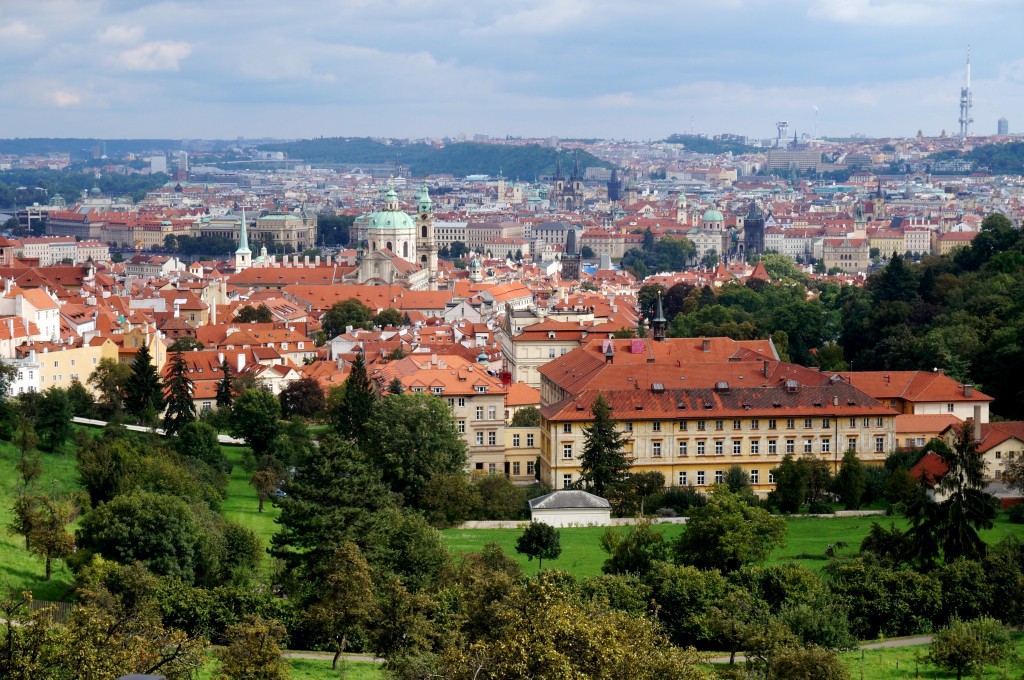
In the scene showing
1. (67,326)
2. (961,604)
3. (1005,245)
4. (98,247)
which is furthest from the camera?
(98,247)

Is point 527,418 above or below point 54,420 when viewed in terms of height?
below

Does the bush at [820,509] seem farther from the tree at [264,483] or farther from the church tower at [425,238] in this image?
the church tower at [425,238]

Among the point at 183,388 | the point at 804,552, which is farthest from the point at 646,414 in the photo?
the point at 183,388

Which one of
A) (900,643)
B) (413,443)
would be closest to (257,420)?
(413,443)

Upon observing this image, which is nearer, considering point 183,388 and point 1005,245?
point 183,388

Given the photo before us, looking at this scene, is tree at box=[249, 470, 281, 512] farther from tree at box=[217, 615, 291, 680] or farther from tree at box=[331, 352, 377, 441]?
tree at box=[217, 615, 291, 680]

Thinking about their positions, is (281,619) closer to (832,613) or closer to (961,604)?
(832,613)

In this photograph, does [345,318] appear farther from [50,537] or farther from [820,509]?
[50,537]
